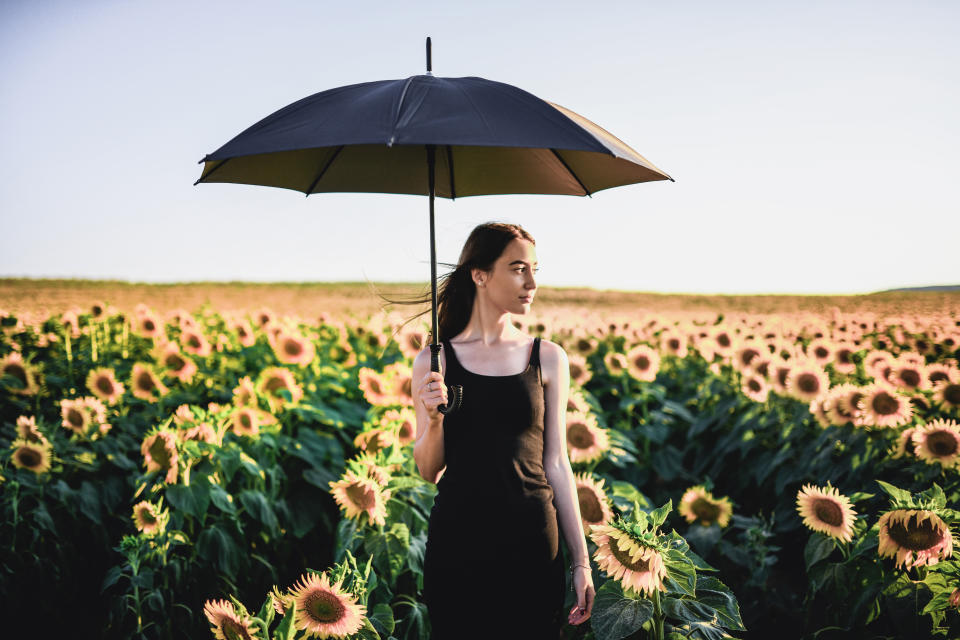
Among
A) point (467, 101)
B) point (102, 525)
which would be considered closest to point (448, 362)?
point (467, 101)

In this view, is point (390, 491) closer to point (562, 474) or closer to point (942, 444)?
point (562, 474)

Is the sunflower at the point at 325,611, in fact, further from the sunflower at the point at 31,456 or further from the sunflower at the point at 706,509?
the sunflower at the point at 31,456

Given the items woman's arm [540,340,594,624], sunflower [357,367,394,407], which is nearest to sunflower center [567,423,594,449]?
sunflower [357,367,394,407]

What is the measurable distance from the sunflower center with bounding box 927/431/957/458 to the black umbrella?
1.90 m

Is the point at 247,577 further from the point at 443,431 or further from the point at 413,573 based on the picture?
the point at 443,431

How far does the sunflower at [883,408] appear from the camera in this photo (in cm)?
380

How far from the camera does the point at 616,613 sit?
6.77 ft

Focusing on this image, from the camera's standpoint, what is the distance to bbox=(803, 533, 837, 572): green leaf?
2.71 meters

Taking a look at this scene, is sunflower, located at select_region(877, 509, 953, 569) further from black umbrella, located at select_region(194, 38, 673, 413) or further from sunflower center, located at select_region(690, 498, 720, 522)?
black umbrella, located at select_region(194, 38, 673, 413)

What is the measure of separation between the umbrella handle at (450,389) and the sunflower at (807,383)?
11.0 feet

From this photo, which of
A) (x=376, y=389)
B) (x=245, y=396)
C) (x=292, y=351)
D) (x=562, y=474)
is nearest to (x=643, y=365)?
(x=376, y=389)

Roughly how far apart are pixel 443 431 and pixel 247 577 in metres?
1.91

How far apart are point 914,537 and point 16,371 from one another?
5672 mm

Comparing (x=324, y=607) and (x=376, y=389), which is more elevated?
(x=376, y=389)
